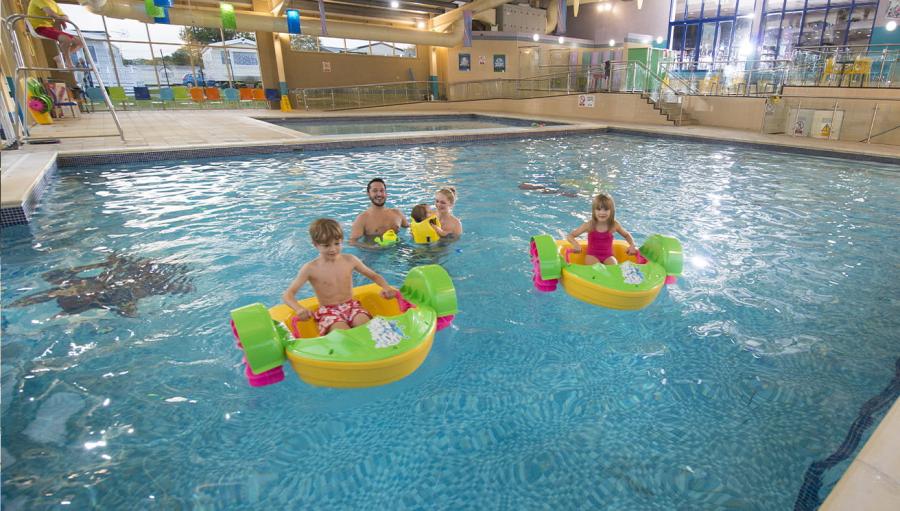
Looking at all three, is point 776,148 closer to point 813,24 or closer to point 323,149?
point 323,149

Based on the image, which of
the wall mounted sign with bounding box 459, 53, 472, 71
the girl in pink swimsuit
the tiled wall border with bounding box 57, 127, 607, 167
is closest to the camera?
the girl in pink swimsuit

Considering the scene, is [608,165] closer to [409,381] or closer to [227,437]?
[409,381]

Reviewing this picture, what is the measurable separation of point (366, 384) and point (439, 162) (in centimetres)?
797

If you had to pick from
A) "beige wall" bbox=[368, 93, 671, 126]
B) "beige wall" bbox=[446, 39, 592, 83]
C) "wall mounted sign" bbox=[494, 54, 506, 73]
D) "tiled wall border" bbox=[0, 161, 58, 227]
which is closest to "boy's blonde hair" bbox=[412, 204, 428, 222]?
"tiled wall border" bbox=[0, 161, 58, 227]

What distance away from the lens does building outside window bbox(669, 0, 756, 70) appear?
2331 centimetres

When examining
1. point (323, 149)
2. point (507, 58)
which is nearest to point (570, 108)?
point (507, 58)

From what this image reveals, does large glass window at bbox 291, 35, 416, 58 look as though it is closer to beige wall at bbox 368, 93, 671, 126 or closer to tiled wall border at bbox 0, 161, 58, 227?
beige wall at bbox 368, 93, 671, 126

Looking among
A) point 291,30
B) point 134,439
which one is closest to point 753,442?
point 134,439

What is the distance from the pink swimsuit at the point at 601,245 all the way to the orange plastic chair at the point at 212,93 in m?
21.7

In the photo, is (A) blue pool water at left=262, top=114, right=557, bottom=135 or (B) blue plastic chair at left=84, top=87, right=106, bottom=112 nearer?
(A) blue pool water at left=262, top=114, right=557, bottom=135

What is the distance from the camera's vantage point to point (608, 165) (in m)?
10.0

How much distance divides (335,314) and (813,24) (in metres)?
27.0

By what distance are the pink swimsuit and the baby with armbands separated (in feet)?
5.29

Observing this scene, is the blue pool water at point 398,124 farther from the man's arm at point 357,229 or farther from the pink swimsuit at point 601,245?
the pink swimsuit at point 601,245
